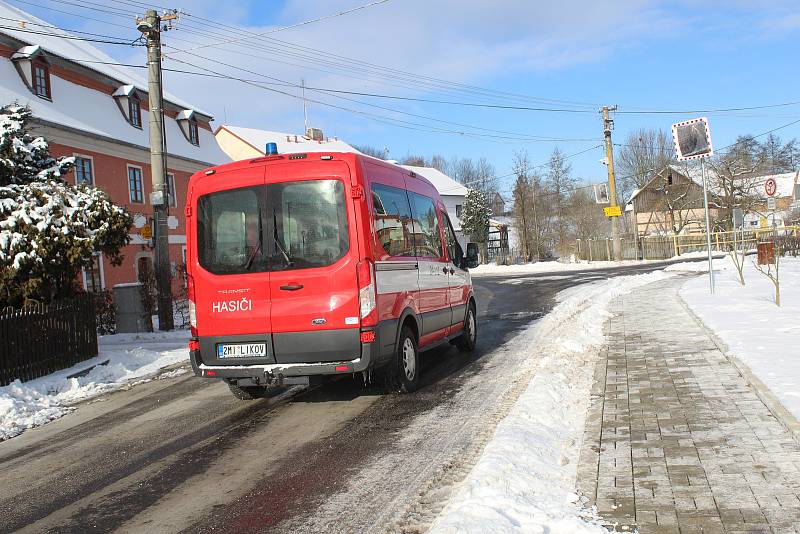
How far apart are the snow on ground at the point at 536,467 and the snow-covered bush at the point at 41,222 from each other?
24.9ft

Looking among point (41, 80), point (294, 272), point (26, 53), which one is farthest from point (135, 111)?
point (294, 272)

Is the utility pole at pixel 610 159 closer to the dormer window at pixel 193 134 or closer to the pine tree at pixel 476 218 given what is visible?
the pine tree at pixel 476 218

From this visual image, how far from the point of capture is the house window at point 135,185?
1024 inches

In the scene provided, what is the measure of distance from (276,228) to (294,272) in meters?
0.50

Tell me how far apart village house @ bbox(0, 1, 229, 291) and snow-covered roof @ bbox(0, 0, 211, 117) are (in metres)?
0.05

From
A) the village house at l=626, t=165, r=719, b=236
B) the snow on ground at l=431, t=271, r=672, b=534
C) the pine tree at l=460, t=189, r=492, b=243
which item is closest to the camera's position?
the snow on ground at l=431, t=271, r=672, b=534

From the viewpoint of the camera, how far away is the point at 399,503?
13.5 ft

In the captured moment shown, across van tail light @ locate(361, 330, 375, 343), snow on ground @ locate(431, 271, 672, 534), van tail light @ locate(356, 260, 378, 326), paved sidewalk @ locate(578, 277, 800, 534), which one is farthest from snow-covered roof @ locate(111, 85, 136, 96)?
paved sidewalk @ locate(578, 277, 800, 534)

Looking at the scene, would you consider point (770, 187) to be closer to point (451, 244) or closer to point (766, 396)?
point (451, 244)

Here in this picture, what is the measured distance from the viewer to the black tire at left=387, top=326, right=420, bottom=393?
7066mm

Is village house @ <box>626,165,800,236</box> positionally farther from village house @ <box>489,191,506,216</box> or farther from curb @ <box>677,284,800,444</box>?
curb @ <box>677,284,800,444</box>

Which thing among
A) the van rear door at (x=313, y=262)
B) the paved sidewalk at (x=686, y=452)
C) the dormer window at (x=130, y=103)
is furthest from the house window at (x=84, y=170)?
the paved sidewalk at (x=686, y=452)

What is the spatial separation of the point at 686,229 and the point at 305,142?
117 ft

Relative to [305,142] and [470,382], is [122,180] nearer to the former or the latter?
[470,382]
